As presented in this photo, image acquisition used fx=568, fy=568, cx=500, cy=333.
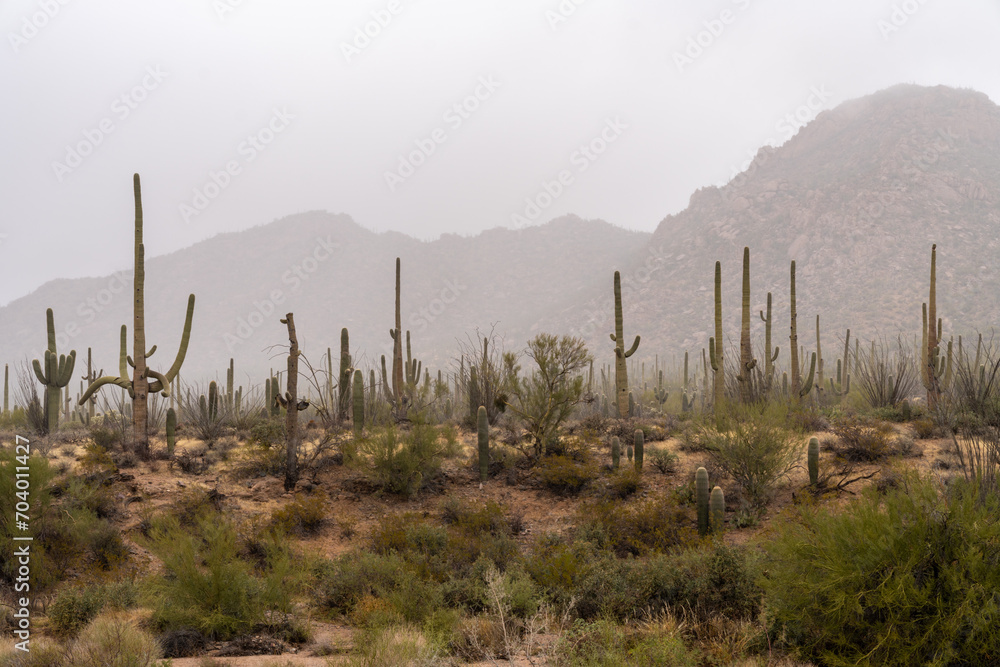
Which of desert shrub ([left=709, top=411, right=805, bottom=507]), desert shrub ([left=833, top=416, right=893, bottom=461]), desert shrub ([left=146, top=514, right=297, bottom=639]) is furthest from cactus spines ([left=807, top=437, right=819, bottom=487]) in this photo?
desert shrub ([left=146, top=514, right=297, bottom=639])

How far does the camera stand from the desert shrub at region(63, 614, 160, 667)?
486cm

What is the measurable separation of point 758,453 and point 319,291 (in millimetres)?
123800

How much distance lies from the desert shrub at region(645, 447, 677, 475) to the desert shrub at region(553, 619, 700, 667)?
749 cm

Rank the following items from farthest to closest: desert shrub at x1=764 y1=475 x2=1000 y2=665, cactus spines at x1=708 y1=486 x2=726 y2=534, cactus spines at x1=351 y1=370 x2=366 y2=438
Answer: cactus spines at x1=351 y1=370 x2=366 y2=438 → cactus spines at x1=708 y1=486 x2=726 y2=534 → desert shrub at x1=764 y1=475 x2=1000 y2=665

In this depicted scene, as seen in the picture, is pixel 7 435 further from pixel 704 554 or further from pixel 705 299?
pixel 705 299

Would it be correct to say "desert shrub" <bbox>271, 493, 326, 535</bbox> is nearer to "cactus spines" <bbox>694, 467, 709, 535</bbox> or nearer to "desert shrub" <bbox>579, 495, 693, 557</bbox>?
"desert shrub" <bbox>579, 495, 693, 557</bbox>

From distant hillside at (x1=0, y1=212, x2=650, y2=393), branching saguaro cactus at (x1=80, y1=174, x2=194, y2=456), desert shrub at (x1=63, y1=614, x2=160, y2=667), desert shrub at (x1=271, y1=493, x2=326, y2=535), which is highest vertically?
distant hillside at (x1=0, y1=212, x2=650, y2=393)

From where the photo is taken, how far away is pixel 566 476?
13.3 metres

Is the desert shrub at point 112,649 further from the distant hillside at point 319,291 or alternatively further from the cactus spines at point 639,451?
the distant hillside at point 319,291

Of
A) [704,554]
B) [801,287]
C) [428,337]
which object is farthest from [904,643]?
[428,337]

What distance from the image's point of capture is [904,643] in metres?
4.65

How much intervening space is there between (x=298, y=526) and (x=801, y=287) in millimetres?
65152

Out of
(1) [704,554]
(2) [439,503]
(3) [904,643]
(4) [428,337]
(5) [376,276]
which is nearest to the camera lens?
(3) [904,643]

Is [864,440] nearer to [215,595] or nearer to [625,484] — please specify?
[625,484]
